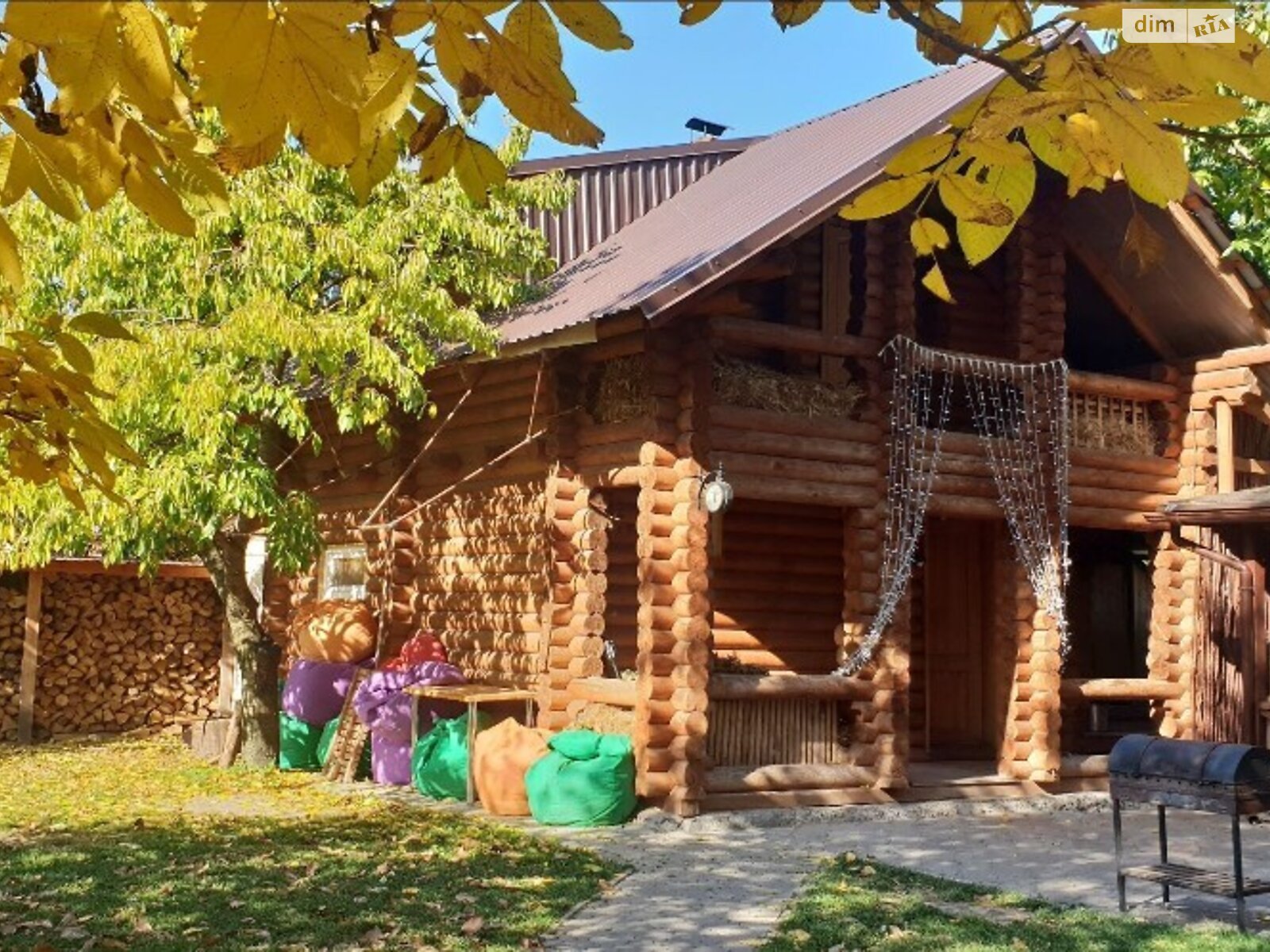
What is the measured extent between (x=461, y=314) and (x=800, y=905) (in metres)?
5.52

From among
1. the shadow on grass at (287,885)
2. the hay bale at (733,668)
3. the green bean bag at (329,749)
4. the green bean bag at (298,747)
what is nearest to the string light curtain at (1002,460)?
the hay bale at (733,668)

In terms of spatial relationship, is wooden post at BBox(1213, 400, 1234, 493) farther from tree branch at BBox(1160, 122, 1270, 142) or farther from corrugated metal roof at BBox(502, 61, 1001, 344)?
tree branch at BBox(1160, 122, 1270, 142)

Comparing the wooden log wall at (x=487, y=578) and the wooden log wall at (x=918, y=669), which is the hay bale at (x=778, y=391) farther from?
the wooden log wall at (x=918, y=669)

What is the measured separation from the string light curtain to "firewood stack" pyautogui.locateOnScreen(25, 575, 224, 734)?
9.01 meters

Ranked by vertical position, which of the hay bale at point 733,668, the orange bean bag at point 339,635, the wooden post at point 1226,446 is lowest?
the hay bale at point 733,668

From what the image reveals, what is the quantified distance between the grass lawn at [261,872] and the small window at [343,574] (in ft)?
10.8

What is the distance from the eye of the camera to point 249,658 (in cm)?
1301

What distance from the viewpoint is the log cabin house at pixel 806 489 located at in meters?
10.5

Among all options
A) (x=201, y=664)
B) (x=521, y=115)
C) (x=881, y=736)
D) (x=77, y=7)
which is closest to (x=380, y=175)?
(x=521, y=115)

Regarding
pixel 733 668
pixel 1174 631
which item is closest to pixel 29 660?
pixel 733 668

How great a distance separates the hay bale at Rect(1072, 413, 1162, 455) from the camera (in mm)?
12773

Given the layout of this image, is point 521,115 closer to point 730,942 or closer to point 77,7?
point 77,7

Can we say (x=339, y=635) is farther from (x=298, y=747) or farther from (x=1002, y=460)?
(x=1002, y=460)

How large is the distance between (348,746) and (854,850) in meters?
5.13
